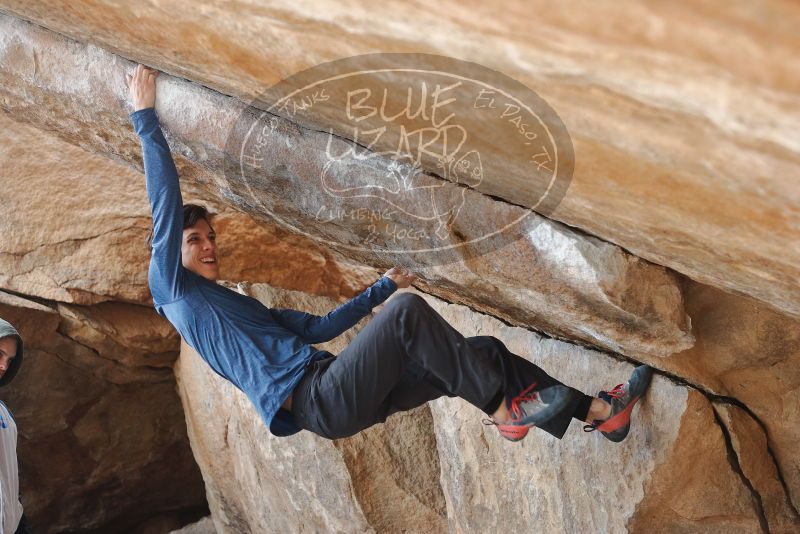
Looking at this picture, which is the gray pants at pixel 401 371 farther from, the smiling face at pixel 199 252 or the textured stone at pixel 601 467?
the smiling face at pixel 199 252

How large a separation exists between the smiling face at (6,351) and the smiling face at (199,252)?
1351mm

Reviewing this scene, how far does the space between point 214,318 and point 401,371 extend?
62cm

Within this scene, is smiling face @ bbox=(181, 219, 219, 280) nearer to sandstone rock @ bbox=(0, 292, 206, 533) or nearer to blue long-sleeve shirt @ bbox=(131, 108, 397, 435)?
blue long-sleeve shirt @ bbox=(131, 108, 397, 435)

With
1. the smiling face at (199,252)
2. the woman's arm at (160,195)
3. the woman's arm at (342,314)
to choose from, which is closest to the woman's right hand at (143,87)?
the woman's arm at (160,195)

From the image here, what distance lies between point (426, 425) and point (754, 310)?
1811 millimetres

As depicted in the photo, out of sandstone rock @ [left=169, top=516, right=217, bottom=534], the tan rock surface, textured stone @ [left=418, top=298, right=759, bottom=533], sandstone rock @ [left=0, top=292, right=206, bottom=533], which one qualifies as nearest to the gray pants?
textured stone @ [left=418, top=298, right=759, bottom=533]

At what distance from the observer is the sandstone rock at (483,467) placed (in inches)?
119

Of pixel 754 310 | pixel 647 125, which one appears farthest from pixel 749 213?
pixel 754 310

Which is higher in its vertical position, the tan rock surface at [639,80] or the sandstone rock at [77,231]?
the tan rock surface at [639,80]

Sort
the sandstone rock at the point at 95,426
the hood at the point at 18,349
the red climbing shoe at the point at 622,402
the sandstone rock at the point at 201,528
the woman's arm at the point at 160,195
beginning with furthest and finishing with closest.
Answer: the sandstone rock at the point at 201,528
the sandstone rock at the point at 95,426
the hood at the point at 18,349
the red climbing shoe at the point at 622,402
the woman's arm at the point at 160,195

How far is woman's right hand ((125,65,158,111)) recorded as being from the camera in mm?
2943

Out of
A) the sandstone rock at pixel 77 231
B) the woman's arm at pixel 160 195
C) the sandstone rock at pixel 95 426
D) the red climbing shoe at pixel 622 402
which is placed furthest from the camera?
the sandstone rock at pixel 95 426

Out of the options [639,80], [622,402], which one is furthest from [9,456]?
[639,80]

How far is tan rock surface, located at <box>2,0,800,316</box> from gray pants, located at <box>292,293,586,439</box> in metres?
0.47
